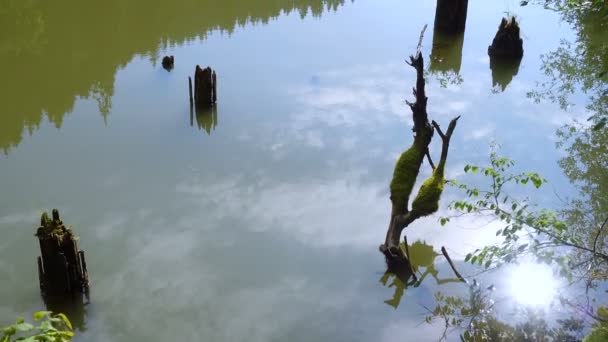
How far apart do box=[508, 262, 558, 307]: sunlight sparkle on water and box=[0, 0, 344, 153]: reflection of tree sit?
7.96 metres

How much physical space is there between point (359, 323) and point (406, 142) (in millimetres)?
4846

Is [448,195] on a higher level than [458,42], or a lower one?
lower

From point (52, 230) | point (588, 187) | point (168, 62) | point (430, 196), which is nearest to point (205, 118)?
point (168, 62)

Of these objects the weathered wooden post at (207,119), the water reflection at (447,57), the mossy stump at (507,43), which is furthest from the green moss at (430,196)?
the mossy stump at (507,43)

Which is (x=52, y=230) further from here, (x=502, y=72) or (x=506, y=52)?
(x=506, y=52)

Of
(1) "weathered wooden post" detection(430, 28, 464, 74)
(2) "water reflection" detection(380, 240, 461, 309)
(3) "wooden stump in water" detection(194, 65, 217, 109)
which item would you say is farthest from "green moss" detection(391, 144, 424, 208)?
(1) "weathered wooden post" detection(430, 28, 464, 74)

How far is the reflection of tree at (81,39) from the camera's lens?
12539 mm

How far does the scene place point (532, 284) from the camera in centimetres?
761

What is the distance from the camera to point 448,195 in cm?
948

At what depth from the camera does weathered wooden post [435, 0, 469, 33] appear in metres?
16.0

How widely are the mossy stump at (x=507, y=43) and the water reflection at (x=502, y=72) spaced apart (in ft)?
0.43

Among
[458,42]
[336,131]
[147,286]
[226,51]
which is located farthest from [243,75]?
[147,286]

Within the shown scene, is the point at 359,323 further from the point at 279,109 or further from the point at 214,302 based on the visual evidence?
the point at 279,109

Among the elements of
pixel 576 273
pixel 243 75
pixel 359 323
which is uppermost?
pixel 243 75
